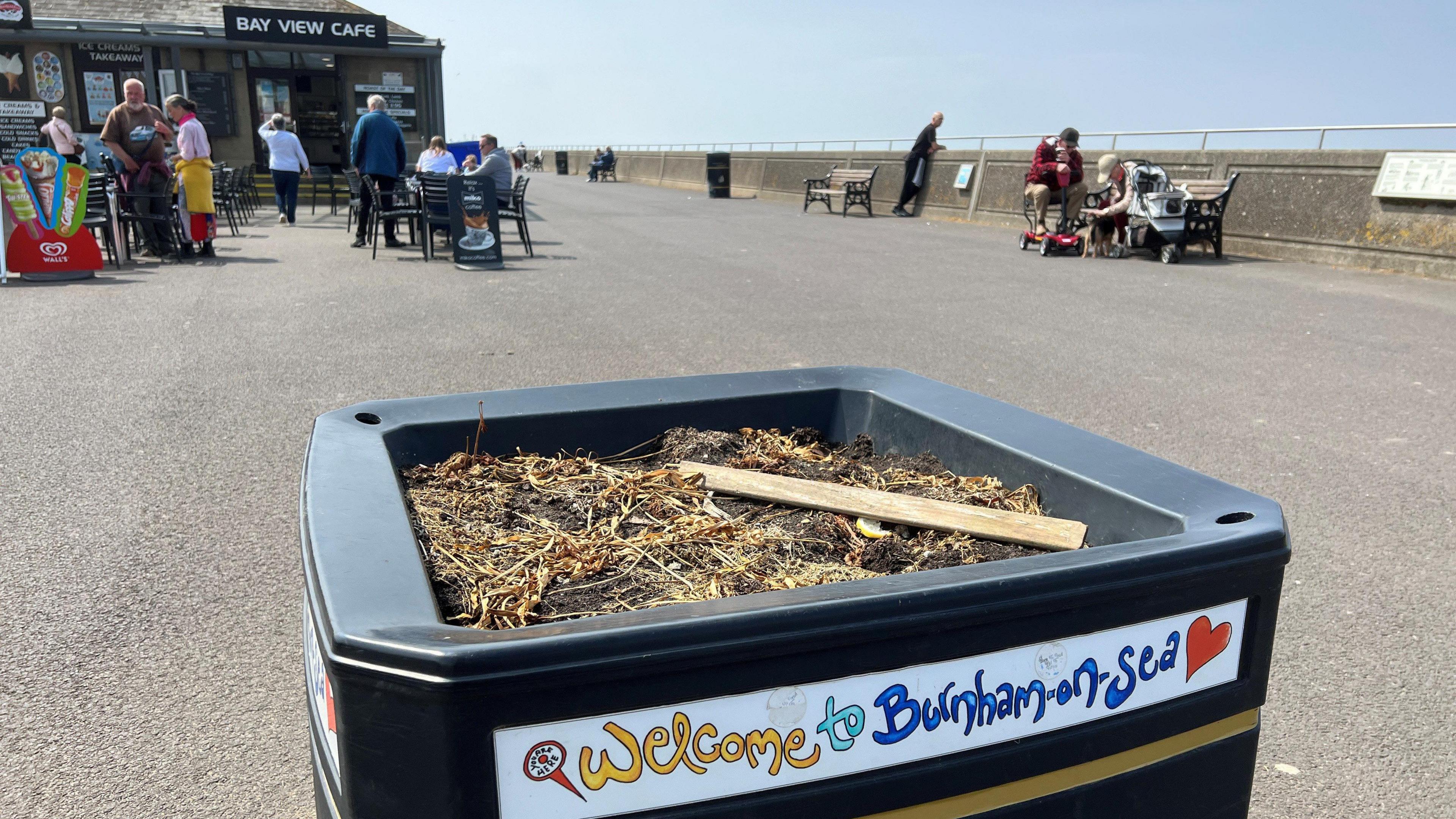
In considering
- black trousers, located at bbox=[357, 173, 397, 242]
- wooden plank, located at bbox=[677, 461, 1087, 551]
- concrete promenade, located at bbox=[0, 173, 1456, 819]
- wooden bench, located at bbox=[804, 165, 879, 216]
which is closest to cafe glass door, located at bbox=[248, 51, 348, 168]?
black trousers, located at bbox=[357, 173, 397, 242]

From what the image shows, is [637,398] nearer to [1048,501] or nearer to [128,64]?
[1048,501]

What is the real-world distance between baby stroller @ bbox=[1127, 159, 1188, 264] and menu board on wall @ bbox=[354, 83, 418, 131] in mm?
17837

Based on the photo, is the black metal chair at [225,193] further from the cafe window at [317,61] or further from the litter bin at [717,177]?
the litter bin at [717,177]

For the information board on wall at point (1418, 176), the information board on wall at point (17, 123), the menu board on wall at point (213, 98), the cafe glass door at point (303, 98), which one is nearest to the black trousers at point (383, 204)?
the cafe glass door at point (303, 98)

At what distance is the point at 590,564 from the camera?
1.93 meters

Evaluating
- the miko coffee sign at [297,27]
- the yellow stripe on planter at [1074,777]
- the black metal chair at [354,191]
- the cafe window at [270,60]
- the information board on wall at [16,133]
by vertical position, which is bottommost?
the yellow stripe on planter at [1074,777]

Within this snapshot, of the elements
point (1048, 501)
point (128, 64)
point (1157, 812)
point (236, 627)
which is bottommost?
point (236, 627)

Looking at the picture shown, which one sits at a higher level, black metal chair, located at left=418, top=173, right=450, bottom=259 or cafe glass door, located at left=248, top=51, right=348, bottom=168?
cafe glass door, located at left=248, top=51, right=348, bottom=168

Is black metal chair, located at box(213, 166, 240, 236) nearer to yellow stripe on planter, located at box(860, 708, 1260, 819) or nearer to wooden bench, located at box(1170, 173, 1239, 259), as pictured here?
wooden bench, located at box(1170, 173, 1239, 259)

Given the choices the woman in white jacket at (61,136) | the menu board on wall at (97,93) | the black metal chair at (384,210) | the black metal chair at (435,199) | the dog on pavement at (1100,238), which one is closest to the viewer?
the black metal chair at (435,199)

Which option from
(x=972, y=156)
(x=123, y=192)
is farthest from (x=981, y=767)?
(x=972, y=156)

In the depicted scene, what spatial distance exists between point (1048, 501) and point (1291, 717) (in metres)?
1.50

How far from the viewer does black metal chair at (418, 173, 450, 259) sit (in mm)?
13031

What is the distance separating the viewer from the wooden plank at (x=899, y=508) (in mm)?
1973
